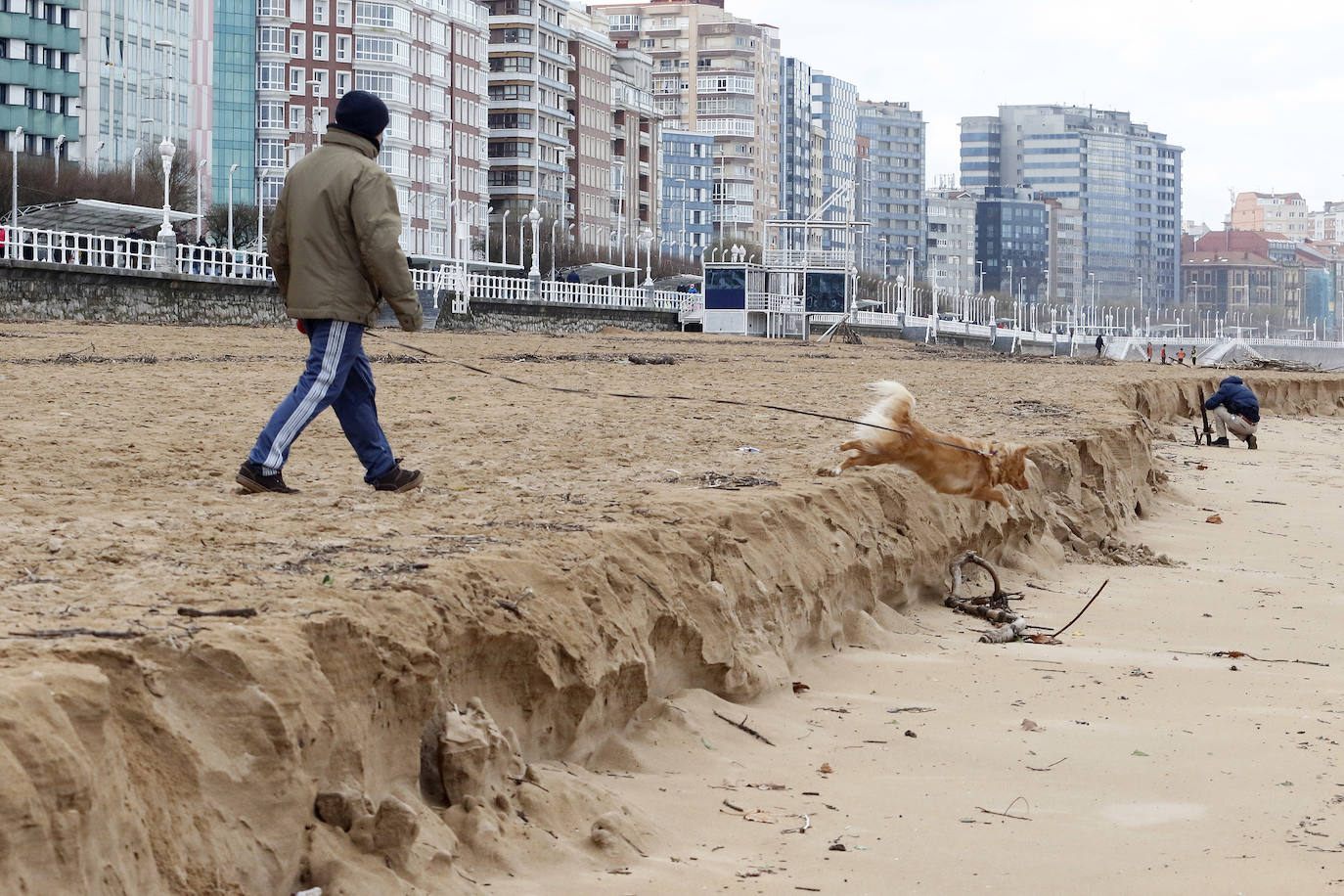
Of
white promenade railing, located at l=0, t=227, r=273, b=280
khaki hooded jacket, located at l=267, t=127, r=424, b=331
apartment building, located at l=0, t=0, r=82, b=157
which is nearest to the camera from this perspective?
khaki hooded jacket, located at l=267, t=127, r=424, b=331

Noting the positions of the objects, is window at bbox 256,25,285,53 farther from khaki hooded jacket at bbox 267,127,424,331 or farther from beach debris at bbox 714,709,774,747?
beach debris at bbox 714,709,774,747

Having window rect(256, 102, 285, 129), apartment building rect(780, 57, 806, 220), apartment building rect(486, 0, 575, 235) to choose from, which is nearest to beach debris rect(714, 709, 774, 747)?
window rect(256, 102, 285, 129)

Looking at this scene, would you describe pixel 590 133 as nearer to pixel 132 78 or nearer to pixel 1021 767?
pixel 132 78

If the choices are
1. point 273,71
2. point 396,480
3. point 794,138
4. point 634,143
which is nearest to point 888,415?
point 396,480

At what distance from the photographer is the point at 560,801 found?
4.42 metres

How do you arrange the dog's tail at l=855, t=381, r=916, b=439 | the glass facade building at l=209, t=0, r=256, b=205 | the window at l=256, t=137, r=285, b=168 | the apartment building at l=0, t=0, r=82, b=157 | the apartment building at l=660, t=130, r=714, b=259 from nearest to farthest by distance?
the dog's tail at l=855, t=381, r=916, b=439 < the apartment building at l=0, t=0, r=82, b=157 < the glass facade building at l=209, t=0, r=256, b=205 < the window at l=256, t=137, r=285, b=168 < the apartment building at l=660, t=130, r=714, b=259

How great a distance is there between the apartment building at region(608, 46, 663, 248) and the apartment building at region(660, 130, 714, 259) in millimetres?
18465

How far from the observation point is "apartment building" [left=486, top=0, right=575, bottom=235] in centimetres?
11544

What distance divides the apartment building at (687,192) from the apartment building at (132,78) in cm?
8104

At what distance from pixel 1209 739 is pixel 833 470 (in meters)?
3.14

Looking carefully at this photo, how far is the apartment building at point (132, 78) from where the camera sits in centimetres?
7656

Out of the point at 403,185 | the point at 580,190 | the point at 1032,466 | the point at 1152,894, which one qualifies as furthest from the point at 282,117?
the point at 1152,894

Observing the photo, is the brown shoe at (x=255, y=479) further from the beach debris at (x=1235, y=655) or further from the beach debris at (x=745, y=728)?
the beach debris at (x=1235, y=655)

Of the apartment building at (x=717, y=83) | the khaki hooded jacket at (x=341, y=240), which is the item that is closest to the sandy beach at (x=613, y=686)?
the khaki hooded jacket at (x=341, y=240)
